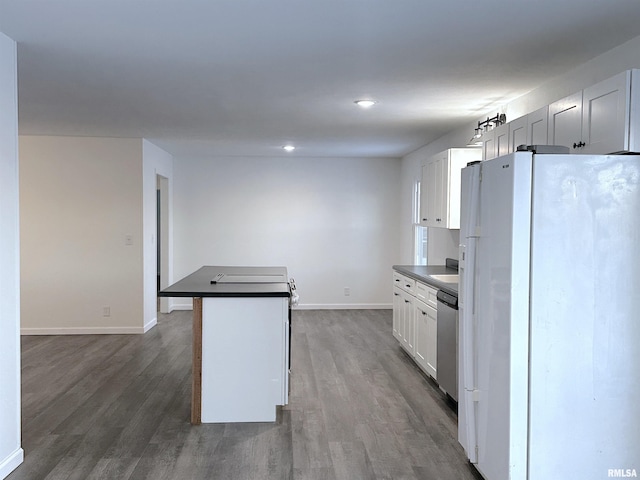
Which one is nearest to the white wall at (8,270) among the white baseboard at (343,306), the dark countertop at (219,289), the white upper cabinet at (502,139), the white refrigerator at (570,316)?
the dark countertop at (219,289)

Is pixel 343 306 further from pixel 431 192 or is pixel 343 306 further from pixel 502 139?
pixel 502 139

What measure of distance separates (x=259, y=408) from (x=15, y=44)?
274cm

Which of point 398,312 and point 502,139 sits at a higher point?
point 502,139

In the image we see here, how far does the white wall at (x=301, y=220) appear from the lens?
8484 mm

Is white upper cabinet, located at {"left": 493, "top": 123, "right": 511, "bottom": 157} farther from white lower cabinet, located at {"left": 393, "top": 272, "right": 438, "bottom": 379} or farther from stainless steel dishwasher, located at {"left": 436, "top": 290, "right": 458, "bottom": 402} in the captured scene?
white lower cabinet, located at {"left": 393, "top": 272, "right": 438, "bottom": 379}

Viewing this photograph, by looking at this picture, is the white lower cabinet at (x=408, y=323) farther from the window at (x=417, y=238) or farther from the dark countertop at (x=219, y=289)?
the window at (x=417, y=238)

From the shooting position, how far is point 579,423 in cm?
257

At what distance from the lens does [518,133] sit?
145 inches

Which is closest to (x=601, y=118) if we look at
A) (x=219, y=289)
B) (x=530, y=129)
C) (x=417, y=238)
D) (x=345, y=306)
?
(x=530, y=129)

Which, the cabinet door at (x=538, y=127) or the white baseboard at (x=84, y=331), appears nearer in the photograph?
the cabinet door at (x=538, y=127)

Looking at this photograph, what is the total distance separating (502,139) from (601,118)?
1256mm

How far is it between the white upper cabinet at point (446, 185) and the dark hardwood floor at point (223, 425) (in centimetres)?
146

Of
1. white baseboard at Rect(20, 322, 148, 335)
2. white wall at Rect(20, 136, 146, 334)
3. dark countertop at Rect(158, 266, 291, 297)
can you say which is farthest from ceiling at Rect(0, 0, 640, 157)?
white baseboard at Rect(20, 322, 148, 335)

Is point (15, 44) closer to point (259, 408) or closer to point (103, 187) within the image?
point (259, 408)
